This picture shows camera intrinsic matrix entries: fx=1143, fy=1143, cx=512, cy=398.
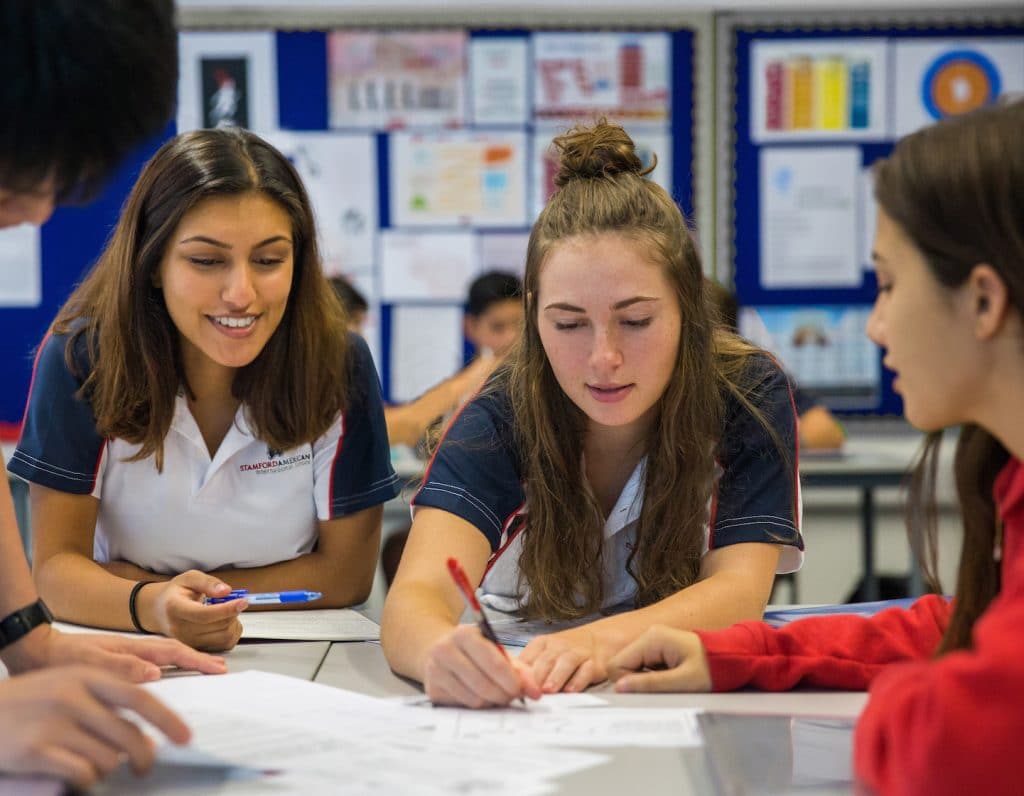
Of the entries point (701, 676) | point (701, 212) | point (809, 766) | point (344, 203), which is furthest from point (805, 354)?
point (809, 766)

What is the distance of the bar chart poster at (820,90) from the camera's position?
427cm

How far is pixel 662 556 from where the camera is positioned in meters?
1.54

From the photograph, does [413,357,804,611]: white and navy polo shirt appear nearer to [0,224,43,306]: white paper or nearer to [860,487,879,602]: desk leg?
[860,487,879,602]: desk leg

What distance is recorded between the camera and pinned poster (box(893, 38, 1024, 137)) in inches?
167

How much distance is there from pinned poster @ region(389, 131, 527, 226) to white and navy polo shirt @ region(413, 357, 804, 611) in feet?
9.26

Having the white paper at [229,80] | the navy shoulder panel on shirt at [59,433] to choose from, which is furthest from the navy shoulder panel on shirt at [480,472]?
the white paper at [229,80]

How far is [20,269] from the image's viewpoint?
14.0 feet

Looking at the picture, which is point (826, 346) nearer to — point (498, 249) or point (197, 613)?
point (498, 249)

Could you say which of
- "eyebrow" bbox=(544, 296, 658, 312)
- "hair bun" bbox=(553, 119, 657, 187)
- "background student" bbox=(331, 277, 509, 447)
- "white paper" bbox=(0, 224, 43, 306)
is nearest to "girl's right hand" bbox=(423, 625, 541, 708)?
"eyebrow" bbox=(544, 296, 658, 312)

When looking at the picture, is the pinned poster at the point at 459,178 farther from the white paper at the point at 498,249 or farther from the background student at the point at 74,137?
the background student at the point at 74,137

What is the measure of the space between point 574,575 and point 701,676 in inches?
14.6

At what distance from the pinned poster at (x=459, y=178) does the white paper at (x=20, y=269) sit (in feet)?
4.44

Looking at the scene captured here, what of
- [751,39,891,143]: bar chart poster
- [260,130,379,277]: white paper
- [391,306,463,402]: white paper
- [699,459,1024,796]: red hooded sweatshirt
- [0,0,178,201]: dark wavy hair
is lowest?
[699,459,1024,796]: red hooded sweatshirt

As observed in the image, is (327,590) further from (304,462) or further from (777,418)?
(777,418)
